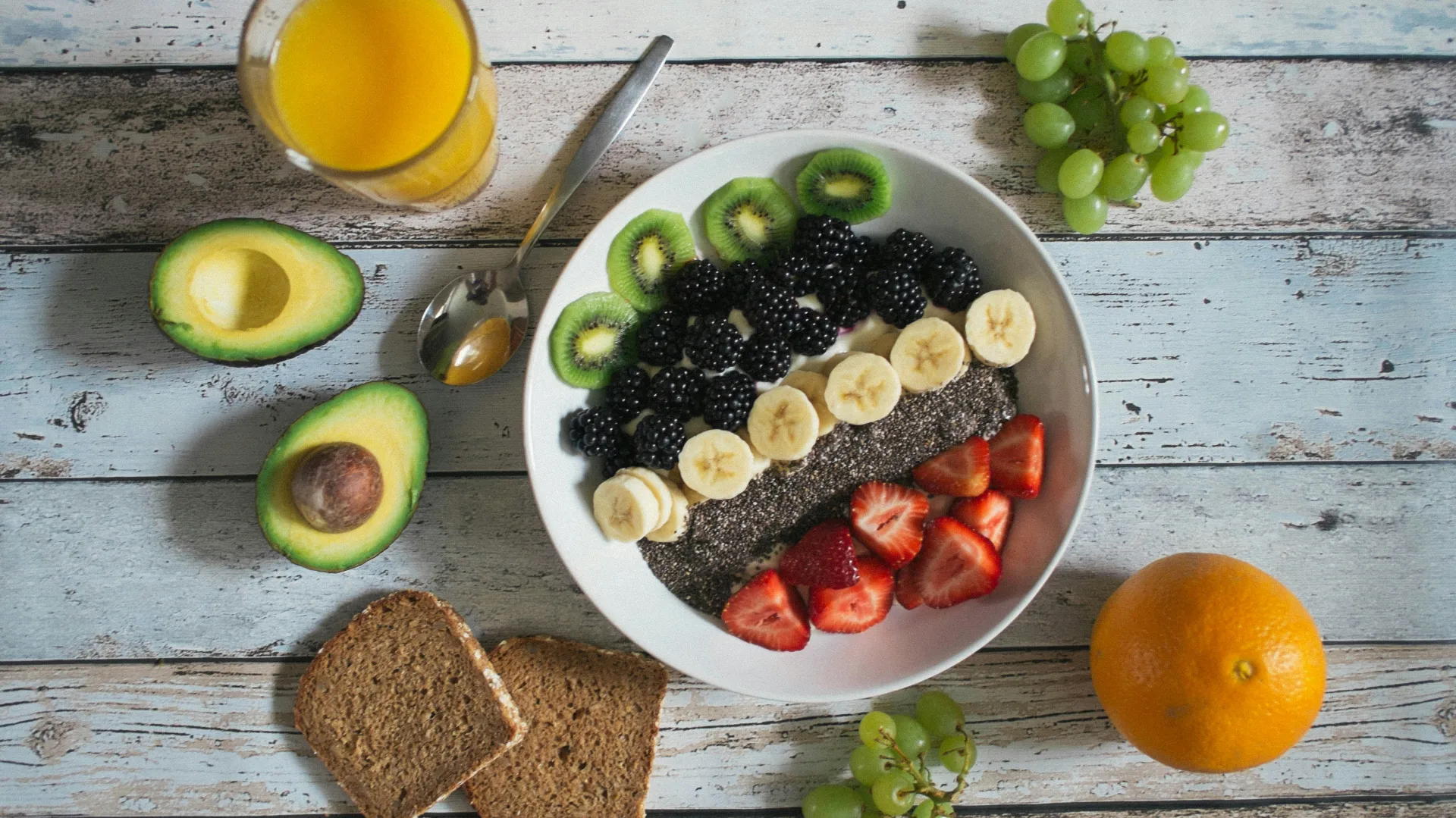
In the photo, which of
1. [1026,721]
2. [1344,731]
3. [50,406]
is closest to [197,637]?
[50,406]

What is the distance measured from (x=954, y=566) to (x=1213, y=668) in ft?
1.18

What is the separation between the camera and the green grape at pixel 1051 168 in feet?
4.49

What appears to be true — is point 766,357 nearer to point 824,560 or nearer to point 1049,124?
point 824,560

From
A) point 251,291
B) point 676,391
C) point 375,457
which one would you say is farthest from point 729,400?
point 251,291

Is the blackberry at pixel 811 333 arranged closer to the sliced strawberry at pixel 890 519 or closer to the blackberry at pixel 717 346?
the blackberry at pixel 717 346

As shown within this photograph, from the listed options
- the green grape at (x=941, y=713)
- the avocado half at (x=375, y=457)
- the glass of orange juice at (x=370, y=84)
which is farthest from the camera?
the green grape at (x=941, y=713)

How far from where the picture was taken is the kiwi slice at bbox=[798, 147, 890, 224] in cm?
127

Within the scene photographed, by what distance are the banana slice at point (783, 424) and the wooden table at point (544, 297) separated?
394mm

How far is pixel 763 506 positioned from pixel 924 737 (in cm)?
44

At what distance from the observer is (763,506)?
4.36 feet

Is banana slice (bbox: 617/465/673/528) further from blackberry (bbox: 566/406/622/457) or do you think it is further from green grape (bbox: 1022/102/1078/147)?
green grape (bbox: 1022/102/1078/147)

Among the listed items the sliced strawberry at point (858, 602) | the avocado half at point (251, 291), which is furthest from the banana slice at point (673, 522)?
the avocado half at point (251, 291)

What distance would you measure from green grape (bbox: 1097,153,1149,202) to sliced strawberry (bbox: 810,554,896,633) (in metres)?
0.66

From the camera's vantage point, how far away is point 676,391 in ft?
4.16
